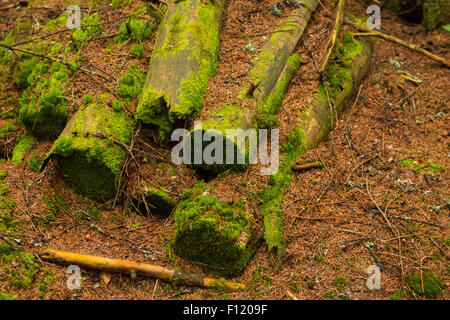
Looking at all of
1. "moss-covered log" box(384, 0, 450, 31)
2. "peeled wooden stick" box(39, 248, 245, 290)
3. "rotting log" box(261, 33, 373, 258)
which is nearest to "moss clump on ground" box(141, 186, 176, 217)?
"peeled wooden stick" box(39, 248, 245, 290)

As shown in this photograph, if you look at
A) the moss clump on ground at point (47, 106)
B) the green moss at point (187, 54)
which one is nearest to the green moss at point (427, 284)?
the green moss at point (187, 54)

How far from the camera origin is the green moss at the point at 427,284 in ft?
12.7

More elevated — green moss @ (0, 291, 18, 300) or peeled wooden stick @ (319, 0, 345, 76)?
peeled wooden stick @ (319, 0, 345, 76)

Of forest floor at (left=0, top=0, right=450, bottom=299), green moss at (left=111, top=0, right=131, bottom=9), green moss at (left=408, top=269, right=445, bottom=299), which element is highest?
green moss at (left=111, top=0, right=131, bottom=9)

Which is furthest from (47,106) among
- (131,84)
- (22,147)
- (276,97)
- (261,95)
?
(276,97)

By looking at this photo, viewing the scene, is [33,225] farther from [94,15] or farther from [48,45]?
[94,15]

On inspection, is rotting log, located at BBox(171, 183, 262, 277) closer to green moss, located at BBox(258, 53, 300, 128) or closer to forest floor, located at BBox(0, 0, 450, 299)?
forest floor, located at BBox(0, 0, 450, 299)

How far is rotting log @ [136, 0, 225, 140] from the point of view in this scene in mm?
4773

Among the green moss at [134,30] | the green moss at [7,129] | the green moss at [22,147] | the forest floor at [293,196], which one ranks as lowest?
the forest floor at [293,196]

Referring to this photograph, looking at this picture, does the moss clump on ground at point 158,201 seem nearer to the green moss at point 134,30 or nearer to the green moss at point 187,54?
the green moss at point 187,54

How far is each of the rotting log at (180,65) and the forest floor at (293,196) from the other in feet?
0.78

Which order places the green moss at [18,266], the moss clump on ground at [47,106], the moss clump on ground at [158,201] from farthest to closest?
the moss clump on ground at [47,106] < the moss clump on ground at [158,201] < the green moss at [18,266]

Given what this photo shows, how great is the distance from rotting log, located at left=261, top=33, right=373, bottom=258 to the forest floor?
0.13 metres

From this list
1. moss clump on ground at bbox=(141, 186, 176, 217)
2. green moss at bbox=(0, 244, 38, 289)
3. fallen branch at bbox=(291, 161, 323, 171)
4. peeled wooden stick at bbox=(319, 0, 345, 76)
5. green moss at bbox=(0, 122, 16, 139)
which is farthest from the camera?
peeled wooden stick at bbox=(319, 0, 345, 76)
